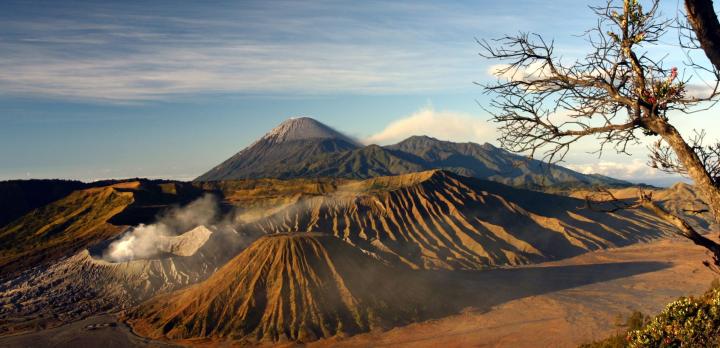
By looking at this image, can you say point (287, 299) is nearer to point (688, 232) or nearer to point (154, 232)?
point (154, 232)

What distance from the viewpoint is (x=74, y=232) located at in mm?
112438

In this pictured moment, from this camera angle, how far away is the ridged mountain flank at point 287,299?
6081 cm

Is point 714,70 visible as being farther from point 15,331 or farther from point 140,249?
point 140,249

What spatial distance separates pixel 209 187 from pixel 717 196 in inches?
6255

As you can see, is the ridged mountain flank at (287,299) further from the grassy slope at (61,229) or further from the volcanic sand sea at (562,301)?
the grassy slope at (61,229)

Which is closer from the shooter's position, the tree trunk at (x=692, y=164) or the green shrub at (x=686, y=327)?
the tree trunk at (x=692, y=164)

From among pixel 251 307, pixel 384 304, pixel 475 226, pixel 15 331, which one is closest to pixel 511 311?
pixel 384 304

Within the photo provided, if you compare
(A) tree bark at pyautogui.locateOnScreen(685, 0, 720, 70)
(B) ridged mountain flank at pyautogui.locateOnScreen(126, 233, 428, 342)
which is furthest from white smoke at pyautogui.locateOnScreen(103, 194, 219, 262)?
(A) tree bark at pyautogui.locateOnScreen(685, 0, 720, 70)

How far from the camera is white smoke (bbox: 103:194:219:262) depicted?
91.9 m

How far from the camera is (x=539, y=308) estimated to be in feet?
214

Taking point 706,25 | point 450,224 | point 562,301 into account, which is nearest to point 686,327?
point 706,25

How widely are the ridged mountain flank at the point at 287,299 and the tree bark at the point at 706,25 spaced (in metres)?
55.0

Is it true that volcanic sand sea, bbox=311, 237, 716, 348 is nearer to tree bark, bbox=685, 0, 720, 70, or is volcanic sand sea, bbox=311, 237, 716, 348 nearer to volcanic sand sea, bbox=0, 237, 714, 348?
volcanic sand sea, bbox=0, 237, 714, 348

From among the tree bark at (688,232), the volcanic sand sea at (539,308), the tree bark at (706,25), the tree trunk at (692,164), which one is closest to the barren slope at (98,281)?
the volcanic sand sea at (539,308)
